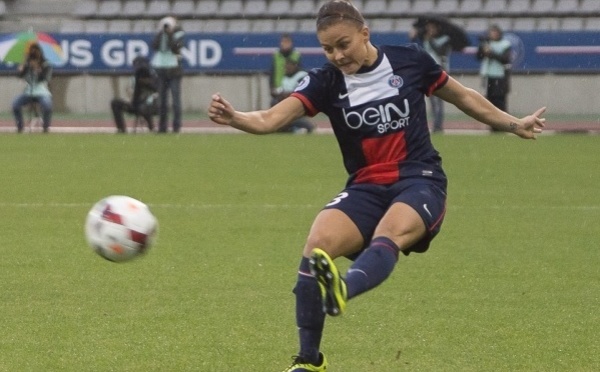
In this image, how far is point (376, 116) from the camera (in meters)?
5.50

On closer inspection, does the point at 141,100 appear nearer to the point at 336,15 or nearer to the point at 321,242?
→ the point at 336,15

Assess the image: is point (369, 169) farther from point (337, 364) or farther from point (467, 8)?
point (467, 8)

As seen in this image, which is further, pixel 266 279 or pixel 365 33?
pixel 266 279

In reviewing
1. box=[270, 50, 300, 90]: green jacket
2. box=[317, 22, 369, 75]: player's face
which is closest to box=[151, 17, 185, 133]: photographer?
box=[270, 50, 300, 90]: green jacket

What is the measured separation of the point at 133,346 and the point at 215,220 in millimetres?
5157

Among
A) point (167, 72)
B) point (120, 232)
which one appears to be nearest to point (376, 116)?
point (120, 232)

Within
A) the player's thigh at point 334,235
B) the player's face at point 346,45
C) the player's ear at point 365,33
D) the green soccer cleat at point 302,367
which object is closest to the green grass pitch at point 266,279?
the green soccer cleat at point 302,367

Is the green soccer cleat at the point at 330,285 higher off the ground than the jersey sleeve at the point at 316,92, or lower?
lower

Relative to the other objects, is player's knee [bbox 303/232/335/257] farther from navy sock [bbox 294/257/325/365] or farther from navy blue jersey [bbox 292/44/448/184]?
navy blue jersey [bbox 292/44/448/184]

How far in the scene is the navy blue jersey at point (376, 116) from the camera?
18.1ft

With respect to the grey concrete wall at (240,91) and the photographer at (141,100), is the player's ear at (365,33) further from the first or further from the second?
the grey concrete wall at (240,91)

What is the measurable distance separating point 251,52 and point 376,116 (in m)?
21.6

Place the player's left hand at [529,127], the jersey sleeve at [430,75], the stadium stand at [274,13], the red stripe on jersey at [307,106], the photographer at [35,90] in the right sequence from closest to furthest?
the red stripe on jersey at [307,106]
the jersey sleeve at [430,75]
the player's left hand at [529,127]
the photographer at [35,90]
the stadium stand at [274,13]

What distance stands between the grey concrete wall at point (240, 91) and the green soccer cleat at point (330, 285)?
21401 mm
